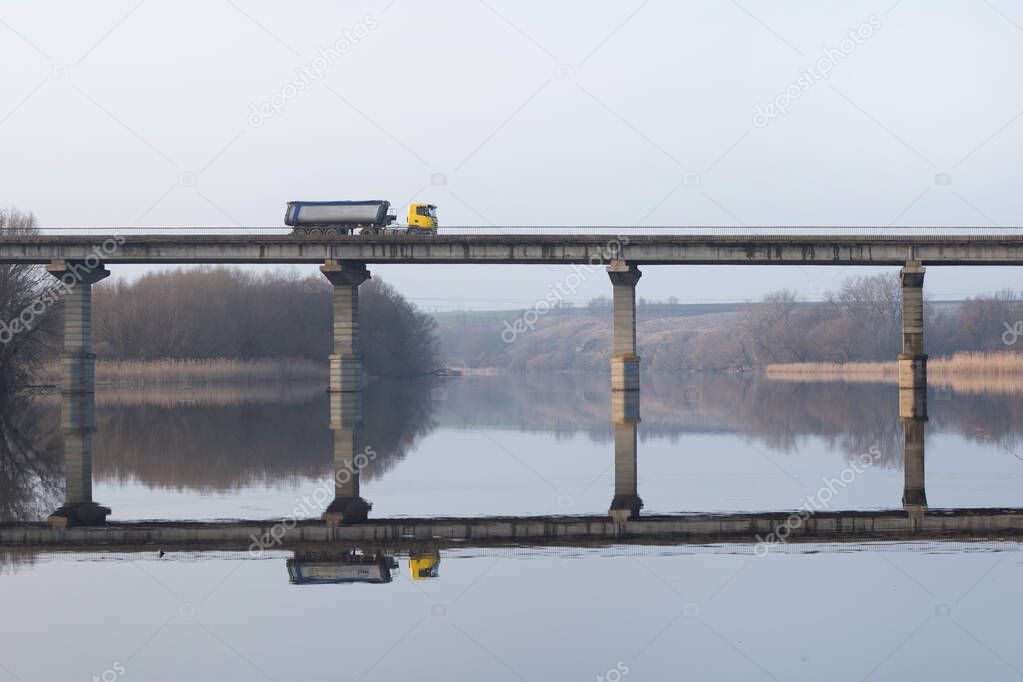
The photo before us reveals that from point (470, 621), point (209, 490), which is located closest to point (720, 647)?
point (470, 621)

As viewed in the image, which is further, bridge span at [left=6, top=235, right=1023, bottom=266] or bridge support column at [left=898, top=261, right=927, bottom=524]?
bridge span at [left=6, top=235, right=1023, bottom=266]

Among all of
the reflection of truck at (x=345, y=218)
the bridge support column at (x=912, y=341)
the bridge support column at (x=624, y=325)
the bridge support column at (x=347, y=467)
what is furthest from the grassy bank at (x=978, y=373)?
the bridge support column at (x=347, y=467)

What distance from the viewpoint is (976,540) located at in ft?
56.6

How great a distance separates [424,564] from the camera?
15617 mm

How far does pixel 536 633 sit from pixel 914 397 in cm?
4988

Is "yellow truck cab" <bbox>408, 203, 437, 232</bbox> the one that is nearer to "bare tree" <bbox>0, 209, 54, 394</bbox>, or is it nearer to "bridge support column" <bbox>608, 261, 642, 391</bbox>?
"bridge support column" <bbox>608, 261, 642, 391</bbox>

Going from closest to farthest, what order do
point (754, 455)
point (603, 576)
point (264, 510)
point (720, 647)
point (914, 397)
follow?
point (720, 647) → point (603, 576) → point (264, 510) → point (754, 455) → point (914, 397)

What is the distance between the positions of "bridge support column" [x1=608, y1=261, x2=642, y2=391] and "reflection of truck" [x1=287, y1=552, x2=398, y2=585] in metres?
49.7

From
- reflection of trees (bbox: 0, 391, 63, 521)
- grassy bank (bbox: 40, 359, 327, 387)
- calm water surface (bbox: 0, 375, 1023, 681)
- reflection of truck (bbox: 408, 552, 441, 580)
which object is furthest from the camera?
grassy bank (bbox: 40, 359, 327, 387)

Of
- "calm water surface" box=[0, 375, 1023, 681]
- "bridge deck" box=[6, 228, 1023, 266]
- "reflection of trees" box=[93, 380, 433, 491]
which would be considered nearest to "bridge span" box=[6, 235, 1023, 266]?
"bridge deck" box=[6, 228, 1023, 266]

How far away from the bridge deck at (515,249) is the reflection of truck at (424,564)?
51.7m

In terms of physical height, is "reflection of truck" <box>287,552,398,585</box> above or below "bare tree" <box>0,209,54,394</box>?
below

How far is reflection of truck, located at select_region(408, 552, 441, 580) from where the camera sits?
49.0ft

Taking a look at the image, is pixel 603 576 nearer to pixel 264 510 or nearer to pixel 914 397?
pixel 264 510
